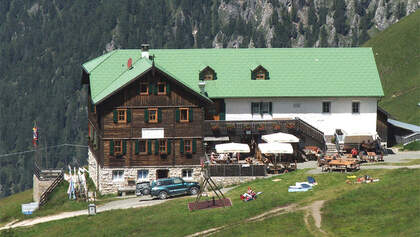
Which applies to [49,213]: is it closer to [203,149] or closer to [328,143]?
[203,149]

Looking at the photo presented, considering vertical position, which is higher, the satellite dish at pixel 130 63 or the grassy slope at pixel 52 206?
the satellite dish at pixel 130 63

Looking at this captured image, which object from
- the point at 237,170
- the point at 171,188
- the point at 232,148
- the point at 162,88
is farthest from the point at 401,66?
the point at 171,188

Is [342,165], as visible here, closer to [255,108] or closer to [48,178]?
[255,108]

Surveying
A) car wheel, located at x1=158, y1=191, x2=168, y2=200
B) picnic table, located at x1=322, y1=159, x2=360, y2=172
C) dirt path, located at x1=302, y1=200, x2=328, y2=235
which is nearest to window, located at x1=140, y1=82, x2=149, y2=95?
car wheel, located at x1=158, y1=191, x2=168, y2=200

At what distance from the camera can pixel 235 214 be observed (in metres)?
53.5

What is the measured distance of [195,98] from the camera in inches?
2904

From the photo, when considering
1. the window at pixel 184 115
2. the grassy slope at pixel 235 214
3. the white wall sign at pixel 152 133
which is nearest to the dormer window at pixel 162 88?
the window at pixel 184 115

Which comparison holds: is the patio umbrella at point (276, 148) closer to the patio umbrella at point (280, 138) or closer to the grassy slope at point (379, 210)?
the patio umbrella at point (280, 138)

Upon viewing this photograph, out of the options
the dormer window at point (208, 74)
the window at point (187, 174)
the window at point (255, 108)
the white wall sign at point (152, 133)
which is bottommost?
the window at point (187, 174)

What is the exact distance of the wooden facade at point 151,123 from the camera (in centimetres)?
7275

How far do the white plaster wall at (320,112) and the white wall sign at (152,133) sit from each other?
810 centimetres

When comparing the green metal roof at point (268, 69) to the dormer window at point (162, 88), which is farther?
the green metal roof at point (268, 69)

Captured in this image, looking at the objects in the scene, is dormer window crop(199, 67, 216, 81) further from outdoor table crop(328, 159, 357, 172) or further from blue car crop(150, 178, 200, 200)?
outdoor table crop(328, 159, 357, 172)

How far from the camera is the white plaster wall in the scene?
3086 inches
